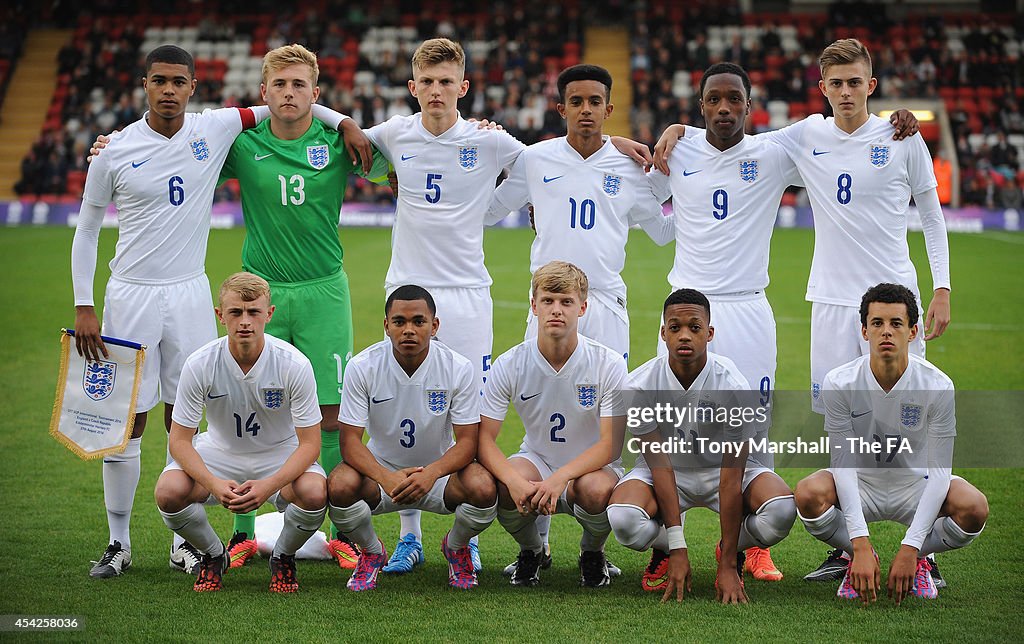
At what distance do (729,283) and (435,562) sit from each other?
197cm

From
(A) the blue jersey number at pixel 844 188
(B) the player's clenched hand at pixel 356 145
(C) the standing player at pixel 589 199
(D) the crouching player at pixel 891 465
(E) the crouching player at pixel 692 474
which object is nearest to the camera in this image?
(D) the crouching player at pixel 891 465

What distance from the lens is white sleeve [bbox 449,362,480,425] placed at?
4918 millimetres

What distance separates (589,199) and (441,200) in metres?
0.75

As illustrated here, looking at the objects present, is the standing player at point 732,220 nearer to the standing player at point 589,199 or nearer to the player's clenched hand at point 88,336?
the standing player at point 589,199

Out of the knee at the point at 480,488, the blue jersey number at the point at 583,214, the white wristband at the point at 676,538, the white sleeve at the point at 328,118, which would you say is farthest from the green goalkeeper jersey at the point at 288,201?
the white wristband at the point at 676,538

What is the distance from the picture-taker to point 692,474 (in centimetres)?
491

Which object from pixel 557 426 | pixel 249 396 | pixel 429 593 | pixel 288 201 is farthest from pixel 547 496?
pixel 288 201

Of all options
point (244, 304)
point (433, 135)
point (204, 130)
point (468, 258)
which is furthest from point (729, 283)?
point (204, 130)

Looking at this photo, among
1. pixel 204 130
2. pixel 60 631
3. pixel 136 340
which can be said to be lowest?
pixel 60 631

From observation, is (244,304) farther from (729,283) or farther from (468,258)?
(729,283)

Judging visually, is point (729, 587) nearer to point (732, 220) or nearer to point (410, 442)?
point (410, 442)

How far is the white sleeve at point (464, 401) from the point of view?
194 inches

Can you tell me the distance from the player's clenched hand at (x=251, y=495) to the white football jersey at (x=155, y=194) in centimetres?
128

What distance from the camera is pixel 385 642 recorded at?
4.11 metres
